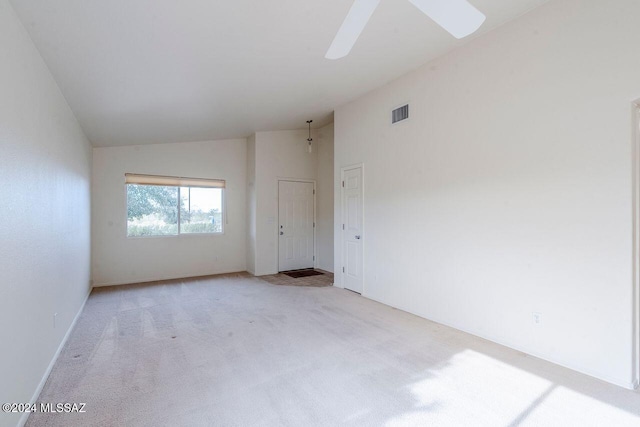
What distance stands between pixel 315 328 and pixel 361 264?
172cm

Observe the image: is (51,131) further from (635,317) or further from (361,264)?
(635,317)

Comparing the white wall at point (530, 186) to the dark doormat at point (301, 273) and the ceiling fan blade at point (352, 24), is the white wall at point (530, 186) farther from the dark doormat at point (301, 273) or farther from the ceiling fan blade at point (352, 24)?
the dark doormat at point (301, 273)

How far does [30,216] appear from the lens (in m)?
2.16

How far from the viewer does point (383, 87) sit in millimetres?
4520

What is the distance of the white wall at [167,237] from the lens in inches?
218

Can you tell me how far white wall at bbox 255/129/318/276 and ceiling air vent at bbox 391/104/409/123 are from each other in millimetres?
2995

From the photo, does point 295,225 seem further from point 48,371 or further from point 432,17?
point 432,17

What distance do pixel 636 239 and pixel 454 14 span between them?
2.23 m

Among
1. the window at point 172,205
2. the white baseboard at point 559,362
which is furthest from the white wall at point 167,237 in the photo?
the white baseboard at point 559,362

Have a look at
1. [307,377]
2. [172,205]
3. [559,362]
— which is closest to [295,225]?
[172,205]

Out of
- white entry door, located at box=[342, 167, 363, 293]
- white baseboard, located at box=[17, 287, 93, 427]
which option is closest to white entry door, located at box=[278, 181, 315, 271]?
white entry door, located at box=[342, 167, 363, 293]

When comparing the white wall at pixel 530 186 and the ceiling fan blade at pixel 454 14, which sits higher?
the ceiling fan blade at pixel 454 14

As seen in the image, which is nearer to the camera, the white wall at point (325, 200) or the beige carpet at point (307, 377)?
the beige carpet at point (307, 377)

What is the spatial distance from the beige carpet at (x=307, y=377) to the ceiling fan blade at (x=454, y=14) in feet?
9.24
